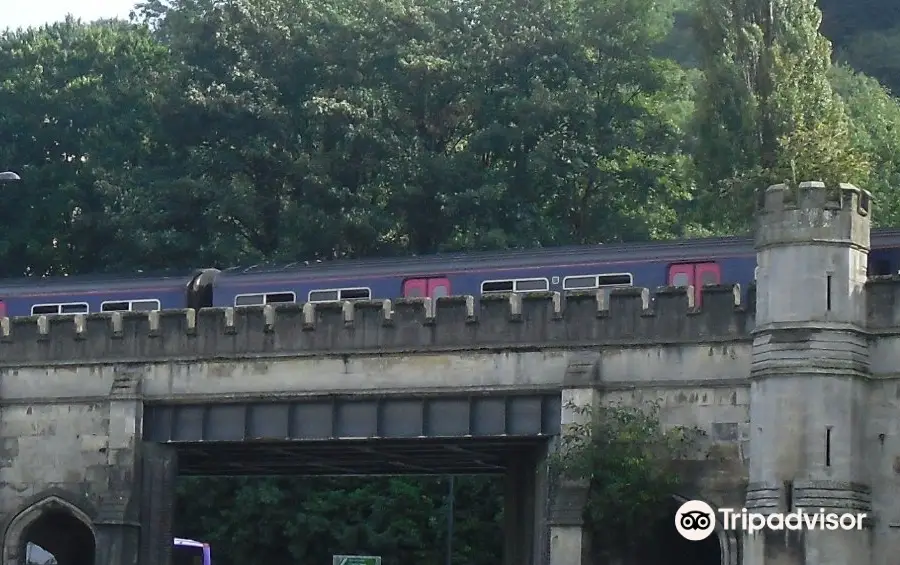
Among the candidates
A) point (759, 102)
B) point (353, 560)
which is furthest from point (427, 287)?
point (759, 102)

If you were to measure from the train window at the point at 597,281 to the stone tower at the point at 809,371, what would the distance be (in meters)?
7.15

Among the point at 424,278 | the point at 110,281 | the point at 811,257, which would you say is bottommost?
the point at 811,257

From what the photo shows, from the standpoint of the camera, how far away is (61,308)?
2416 inches

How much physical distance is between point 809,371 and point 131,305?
912 inches

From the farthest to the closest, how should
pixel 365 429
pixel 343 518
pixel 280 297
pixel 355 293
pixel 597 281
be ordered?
1. pixel 343 518
2. pixel 280 297
3. pixel 355 293
4. pixel 597 281
5. pixel 365 429

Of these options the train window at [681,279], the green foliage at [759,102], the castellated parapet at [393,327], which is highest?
the green foliage at [759,102]

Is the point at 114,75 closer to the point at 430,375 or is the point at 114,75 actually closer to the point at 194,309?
the point at 194,309

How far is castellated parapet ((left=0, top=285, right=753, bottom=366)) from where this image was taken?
4944 cm

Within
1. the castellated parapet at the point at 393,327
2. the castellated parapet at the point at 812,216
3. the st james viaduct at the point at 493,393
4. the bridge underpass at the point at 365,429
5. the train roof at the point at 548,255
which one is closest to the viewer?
the st james viaduct at the point at 493,393

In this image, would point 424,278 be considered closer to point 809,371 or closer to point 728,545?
point 728,545

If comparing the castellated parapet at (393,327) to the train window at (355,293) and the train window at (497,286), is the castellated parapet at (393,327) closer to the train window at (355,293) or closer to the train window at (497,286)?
the train window at (497,286)

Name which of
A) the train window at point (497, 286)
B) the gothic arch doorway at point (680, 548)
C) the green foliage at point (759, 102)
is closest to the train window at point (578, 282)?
the train window at point (497, 286)

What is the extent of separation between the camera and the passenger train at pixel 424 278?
52469 mm

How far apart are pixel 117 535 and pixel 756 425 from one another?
18.8 metres
